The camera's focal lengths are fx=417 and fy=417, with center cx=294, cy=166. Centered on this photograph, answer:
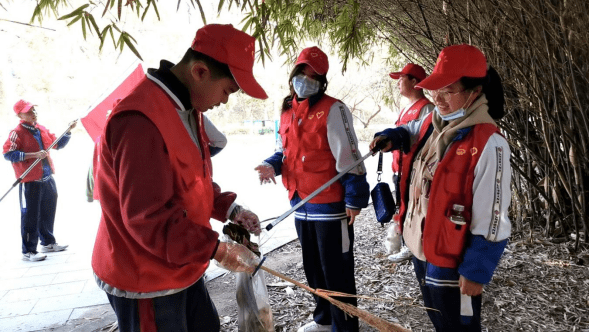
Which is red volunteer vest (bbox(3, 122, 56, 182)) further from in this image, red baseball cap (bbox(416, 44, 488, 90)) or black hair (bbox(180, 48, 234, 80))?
red baseball cap (bbox(416, 44, 488, 90))

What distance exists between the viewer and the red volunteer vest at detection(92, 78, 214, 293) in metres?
1.20

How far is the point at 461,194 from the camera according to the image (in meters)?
1.52

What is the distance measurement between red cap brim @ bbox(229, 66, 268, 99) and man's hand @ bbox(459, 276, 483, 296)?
38.1 inches

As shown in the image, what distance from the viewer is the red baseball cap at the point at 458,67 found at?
61.3 inches

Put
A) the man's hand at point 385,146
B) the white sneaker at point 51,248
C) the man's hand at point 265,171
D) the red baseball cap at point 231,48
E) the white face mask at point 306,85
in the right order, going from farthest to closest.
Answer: the white sneaker at point 51,248
the man's hand at point 265,171
the white face mask at point 306,85
the man's hand at point 385,146
the red baseball cap at point 231,48

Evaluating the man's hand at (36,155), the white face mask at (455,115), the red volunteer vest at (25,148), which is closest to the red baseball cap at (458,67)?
the white face mask at (455,115)

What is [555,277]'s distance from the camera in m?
3.11

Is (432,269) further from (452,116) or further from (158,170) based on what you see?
(158,170)

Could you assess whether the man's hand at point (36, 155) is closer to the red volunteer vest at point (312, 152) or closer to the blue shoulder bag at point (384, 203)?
the red volunteer vest at point (312, 152)

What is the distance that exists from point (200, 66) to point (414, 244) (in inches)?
42.5

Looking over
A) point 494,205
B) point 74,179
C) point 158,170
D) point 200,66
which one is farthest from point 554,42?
point 74,179

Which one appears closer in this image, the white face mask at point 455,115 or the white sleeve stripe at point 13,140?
the white face mask at point 455,115

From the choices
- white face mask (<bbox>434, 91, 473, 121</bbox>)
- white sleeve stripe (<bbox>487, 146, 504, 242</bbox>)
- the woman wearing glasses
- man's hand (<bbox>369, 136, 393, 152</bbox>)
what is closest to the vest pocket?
the woman wearing glasses

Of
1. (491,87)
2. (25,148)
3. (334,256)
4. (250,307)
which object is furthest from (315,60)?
(25,148)
